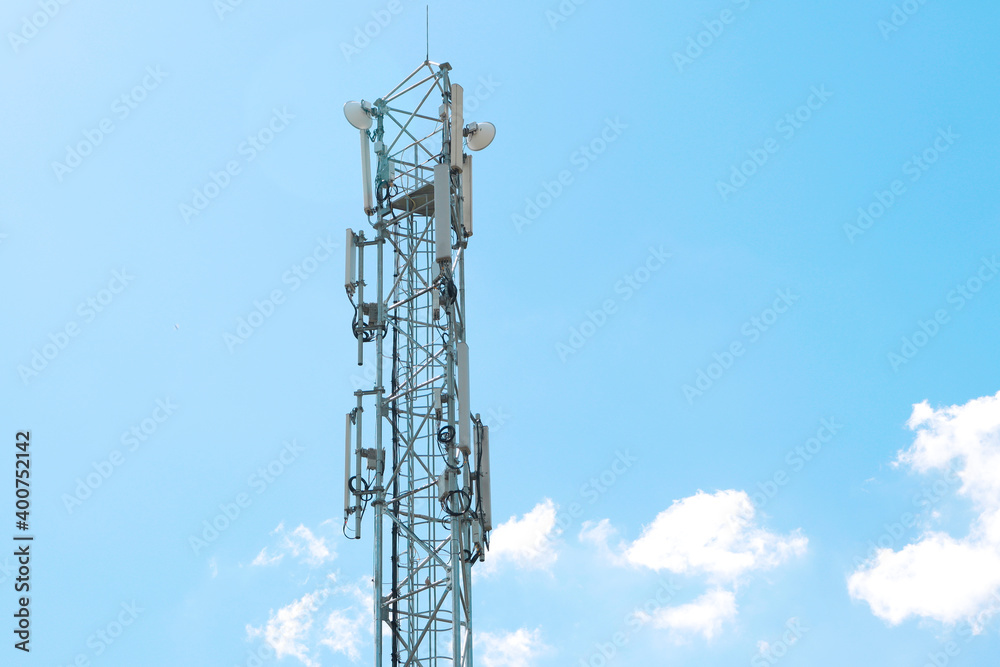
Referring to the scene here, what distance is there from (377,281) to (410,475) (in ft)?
13.7

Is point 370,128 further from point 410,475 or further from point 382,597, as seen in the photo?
point 382,597

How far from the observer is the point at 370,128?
95.2ft

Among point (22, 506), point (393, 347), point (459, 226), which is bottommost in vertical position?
point (22, 506)

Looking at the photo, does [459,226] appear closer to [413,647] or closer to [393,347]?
[393,347]

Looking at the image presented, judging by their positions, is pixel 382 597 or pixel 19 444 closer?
pixel 382 597

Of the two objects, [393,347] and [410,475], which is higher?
[393,347]

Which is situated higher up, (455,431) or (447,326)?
(447,326)

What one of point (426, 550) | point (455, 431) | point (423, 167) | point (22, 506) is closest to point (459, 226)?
point (423, 167)

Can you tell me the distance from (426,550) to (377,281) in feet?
18.7

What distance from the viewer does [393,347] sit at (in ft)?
90.5

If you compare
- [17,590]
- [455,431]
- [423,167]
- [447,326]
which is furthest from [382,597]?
[423,167]

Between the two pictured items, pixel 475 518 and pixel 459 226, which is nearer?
pixel 475 518

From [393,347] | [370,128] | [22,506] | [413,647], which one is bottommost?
[413,647]

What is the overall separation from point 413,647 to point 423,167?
9.91 meters
